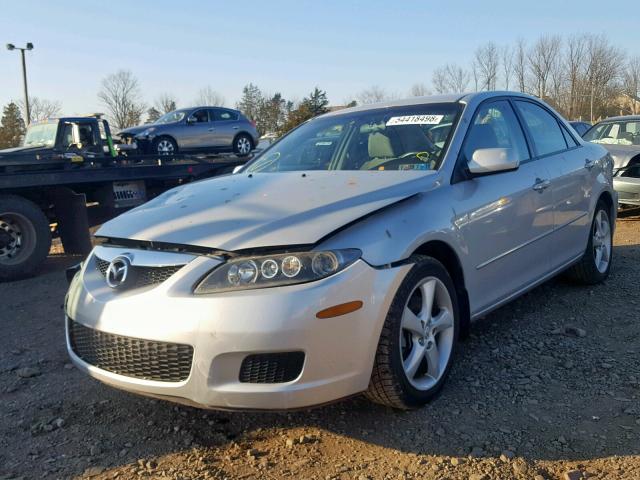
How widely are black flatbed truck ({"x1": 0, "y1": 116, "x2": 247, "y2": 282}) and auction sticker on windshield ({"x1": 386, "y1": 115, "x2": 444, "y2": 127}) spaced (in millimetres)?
4621

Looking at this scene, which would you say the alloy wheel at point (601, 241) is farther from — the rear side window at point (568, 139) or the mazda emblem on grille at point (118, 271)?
the mazda emblem on grille at point (118, 271)

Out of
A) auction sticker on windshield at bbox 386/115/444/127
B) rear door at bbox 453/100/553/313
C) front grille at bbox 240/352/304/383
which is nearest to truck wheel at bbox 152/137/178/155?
auction sticker on windshield at bbox 386/115/444/127

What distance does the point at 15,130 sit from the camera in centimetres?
4297

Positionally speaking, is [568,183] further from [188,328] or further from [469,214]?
[188,328]

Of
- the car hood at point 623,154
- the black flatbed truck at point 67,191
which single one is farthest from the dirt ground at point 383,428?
the car hood at point 623,154

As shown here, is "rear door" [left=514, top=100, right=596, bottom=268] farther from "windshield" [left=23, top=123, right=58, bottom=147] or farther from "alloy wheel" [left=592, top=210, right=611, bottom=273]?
"windshield" [left=23, top=123, right=58, bottom=147]

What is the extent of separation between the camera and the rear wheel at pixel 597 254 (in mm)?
5027

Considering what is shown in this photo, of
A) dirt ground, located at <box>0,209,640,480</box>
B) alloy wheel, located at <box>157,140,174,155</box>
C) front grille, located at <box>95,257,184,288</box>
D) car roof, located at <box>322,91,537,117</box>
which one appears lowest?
dirt ground, located at <box>0,209,640,480</box>

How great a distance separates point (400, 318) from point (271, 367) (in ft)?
2.12

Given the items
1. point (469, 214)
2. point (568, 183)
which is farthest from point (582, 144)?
point (469, 214)

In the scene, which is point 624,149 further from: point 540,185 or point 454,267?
point 454,267

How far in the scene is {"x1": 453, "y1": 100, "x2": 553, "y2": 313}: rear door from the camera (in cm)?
346

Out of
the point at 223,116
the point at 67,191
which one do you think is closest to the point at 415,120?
the point at 67,191

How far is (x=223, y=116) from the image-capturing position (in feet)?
53.3
